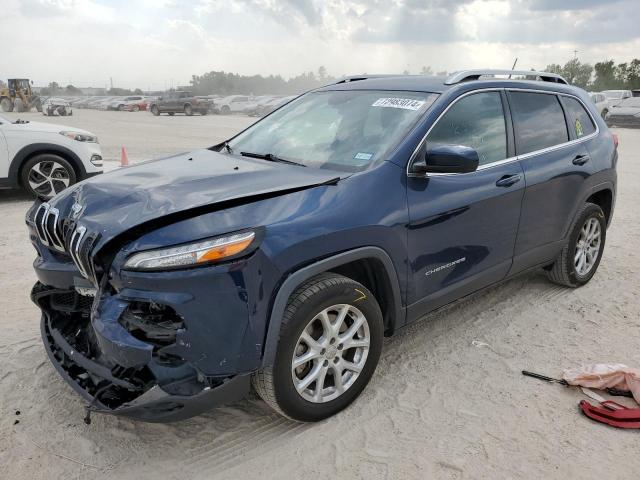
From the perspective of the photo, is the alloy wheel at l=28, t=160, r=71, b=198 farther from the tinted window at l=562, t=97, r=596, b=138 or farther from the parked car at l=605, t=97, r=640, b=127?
the parked car at l=605, t=97, r=640, b=127

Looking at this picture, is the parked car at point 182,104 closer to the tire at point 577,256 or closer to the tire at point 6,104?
the tire at point 6,104

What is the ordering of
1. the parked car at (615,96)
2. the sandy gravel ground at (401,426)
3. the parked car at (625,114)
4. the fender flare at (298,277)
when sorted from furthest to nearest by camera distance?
the parked car at (615,96), the parked car at (625,114), the sandy gravel ground at (401,426), the fender flare at (298,277)

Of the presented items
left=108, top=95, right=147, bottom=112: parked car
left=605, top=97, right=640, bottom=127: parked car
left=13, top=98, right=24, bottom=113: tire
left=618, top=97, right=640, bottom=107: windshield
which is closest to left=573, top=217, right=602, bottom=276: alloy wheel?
left=605, top=97, right=640, bottom=127: parked car

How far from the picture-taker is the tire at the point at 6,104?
3694 centimetres

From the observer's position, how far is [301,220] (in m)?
2.59

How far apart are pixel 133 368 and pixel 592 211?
396cm

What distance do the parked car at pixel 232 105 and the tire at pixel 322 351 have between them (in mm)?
35124

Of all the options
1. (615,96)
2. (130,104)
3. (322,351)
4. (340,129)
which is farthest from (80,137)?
(130,104)

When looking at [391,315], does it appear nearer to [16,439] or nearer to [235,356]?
[235,356]

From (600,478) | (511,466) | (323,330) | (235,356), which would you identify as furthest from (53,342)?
(600,478)

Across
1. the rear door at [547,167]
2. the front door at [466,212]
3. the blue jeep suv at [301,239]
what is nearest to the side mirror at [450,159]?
the blue jeep suv at [301,239]

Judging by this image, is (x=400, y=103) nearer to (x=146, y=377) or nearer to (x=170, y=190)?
(x=170, y=190)

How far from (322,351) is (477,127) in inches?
73.1

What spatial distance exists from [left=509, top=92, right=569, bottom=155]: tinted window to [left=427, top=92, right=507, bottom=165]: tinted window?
189mm
